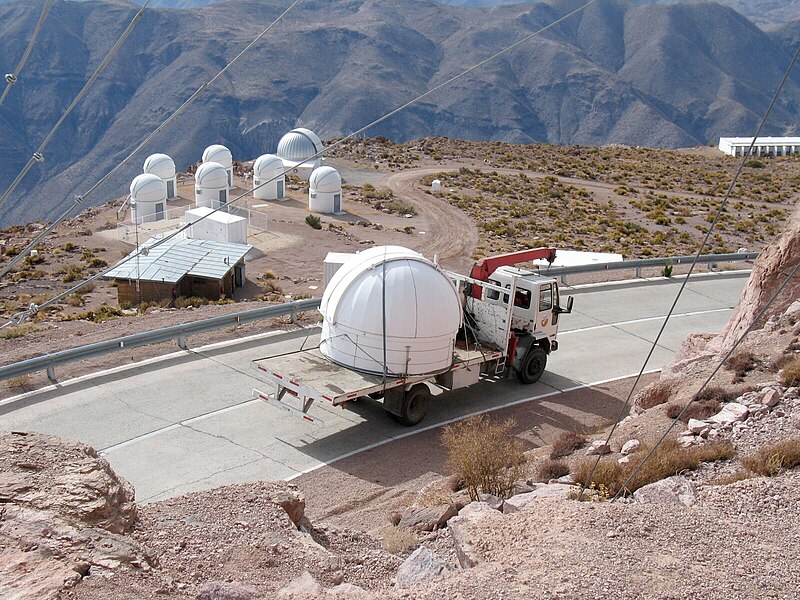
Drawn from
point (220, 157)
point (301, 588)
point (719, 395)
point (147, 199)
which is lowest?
point (147, 199)

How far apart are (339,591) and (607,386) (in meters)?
12.3

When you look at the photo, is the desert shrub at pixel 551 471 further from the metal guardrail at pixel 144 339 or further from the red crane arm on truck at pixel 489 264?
the metal guardrail at pixel 144 339

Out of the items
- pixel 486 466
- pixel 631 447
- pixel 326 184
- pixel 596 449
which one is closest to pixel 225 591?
pixel 486 466

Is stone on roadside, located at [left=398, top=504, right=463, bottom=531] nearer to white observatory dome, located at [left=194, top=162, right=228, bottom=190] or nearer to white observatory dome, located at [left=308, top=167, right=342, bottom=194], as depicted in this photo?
white observatory dome, located at [left=308, top=167, right=342, bottom=194]

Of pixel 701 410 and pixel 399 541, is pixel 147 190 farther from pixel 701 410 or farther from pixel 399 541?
pixel 399 541

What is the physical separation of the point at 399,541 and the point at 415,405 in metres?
5.88

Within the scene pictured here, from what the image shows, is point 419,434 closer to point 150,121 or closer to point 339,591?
point 339,591

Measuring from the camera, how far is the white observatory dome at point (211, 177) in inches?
1861

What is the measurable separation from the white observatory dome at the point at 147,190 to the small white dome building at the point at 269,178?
20.3 ft

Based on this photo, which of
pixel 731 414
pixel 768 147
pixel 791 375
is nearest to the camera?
pixel 731 414

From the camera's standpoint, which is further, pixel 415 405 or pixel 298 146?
pixel 298 146

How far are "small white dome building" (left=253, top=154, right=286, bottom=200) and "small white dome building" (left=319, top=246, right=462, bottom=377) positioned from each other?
1431 inches

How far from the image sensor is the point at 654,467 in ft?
33.4

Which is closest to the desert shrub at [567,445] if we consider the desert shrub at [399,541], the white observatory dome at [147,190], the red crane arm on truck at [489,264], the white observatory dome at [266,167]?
the desert shrub at [399,541]
